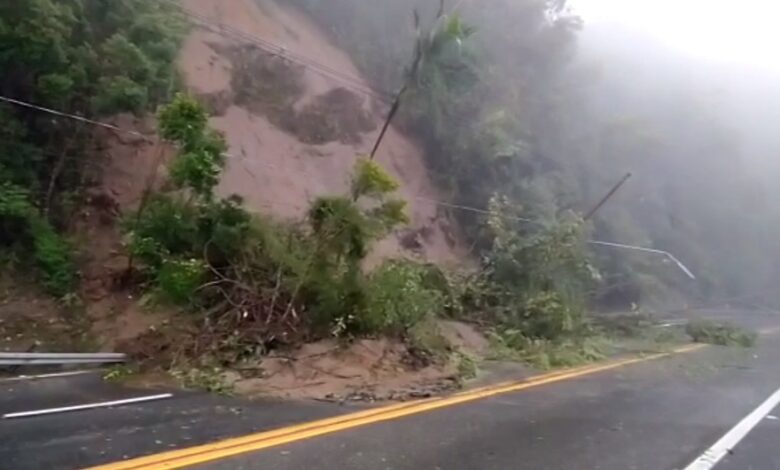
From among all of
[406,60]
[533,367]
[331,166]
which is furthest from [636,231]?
[533,367]

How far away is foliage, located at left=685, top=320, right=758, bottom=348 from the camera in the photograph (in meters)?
24.7

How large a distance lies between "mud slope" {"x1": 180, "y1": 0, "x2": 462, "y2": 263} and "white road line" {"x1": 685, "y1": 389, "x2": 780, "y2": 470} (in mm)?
10632

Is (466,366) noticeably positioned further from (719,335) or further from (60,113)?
(719,335)

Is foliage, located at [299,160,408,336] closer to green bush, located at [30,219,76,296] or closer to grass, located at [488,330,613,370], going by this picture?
grass, located at [488,330,613,370]

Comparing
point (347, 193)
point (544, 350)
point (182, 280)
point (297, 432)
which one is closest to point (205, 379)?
point (182, 280)

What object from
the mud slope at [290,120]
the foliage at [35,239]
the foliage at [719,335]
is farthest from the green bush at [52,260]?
the foliage at [719,335]

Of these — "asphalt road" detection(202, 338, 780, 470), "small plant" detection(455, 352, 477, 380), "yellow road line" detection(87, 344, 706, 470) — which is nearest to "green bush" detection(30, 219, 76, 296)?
"small plant" detection(455, 352, 477, 380)

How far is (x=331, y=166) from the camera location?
25.1 m

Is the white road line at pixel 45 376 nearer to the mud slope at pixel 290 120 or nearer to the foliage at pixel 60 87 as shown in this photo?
the foliage at pixel 60 87

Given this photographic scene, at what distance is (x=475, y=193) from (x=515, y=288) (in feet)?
32.4

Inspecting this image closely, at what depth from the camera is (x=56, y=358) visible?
12094 mm

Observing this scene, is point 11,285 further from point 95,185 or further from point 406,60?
point 406,60

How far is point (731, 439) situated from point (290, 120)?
17.6 meters

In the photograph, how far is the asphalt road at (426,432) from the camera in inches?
285
